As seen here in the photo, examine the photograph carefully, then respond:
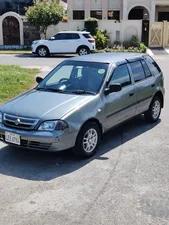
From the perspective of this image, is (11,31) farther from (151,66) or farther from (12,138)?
(12,138)

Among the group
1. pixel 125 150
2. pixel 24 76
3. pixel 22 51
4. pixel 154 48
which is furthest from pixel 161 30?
pixel 125 150

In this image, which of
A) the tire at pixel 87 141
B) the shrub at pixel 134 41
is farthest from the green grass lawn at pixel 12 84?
the shrub at pixel 134 41

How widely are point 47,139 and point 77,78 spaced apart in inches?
65.6

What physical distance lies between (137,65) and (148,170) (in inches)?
108

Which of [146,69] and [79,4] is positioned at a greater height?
[79,4]

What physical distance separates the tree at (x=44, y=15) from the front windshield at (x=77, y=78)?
19.2 m

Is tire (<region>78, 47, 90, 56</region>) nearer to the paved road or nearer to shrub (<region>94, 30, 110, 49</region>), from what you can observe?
shrub (<region>94, 30, 110, 49</region>)

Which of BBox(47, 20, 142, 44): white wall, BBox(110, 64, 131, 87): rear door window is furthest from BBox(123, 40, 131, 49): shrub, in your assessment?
BBox(110, 64, 131, 87): rear door window

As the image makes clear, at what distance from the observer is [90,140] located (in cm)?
584

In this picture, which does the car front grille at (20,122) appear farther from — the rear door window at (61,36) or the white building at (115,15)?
the white building at (115,15)

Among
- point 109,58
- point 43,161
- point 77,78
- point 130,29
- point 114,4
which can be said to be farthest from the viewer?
point 114,4

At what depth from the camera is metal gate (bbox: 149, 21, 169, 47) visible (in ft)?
92.3

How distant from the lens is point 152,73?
309 inches

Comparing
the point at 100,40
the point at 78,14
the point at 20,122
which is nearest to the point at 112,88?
the point at 20,122
